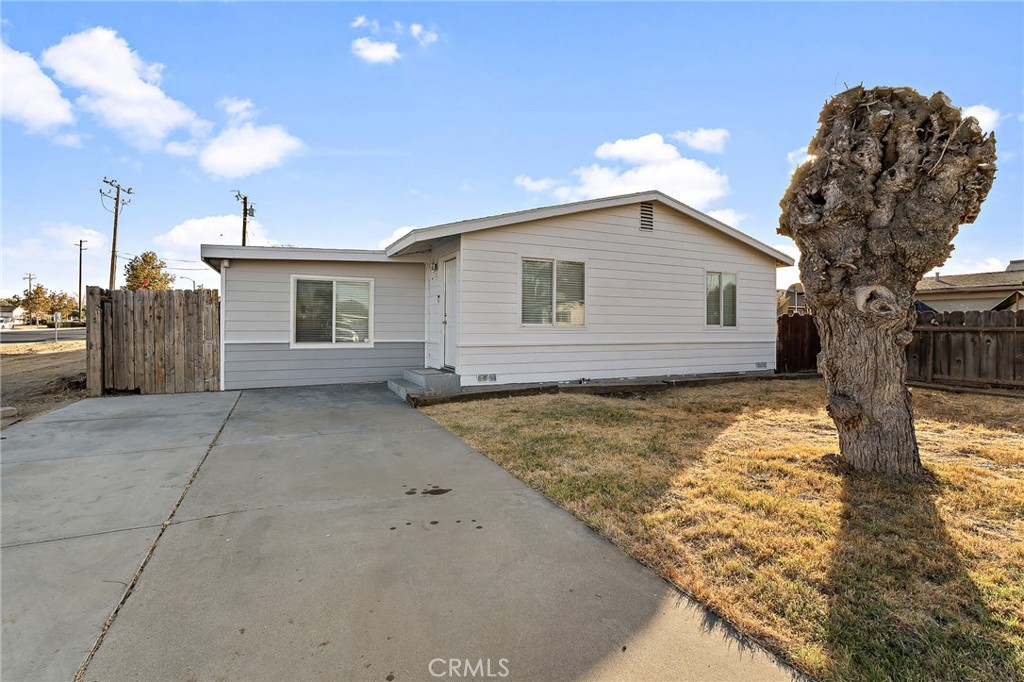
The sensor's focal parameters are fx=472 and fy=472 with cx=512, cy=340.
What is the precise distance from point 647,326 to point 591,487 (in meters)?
6.81

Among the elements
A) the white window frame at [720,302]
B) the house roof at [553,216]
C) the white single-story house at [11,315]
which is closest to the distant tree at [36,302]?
the white single-story house at [11,315]

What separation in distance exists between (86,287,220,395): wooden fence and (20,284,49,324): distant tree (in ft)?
166

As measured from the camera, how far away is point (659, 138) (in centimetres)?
1204

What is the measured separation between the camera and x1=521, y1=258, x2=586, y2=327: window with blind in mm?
8870

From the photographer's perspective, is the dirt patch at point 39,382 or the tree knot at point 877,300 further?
the dirt patch at point 39,382

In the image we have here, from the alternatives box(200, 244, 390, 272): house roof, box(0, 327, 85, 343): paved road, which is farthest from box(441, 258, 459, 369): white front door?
box(0, 327, 85, 343): paved road

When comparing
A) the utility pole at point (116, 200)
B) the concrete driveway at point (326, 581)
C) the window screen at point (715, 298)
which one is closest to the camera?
the concrete driveway at point (326, 581)

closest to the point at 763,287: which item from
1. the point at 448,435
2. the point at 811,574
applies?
the point at 448,435

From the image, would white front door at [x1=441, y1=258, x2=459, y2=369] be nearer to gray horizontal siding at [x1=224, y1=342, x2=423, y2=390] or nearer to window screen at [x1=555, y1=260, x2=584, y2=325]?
gray horizontal siding at [x1=224, y1=342, x2=423, y2=390]

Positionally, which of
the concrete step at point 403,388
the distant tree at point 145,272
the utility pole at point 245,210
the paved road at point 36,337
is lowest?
the concrete step at point 403,388

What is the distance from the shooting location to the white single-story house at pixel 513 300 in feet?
28.1

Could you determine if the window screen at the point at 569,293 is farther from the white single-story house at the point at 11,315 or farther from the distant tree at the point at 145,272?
the white single-story house at the point at 11,315

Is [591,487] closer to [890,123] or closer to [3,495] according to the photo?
[890,123]

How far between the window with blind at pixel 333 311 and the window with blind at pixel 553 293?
11.9ft
